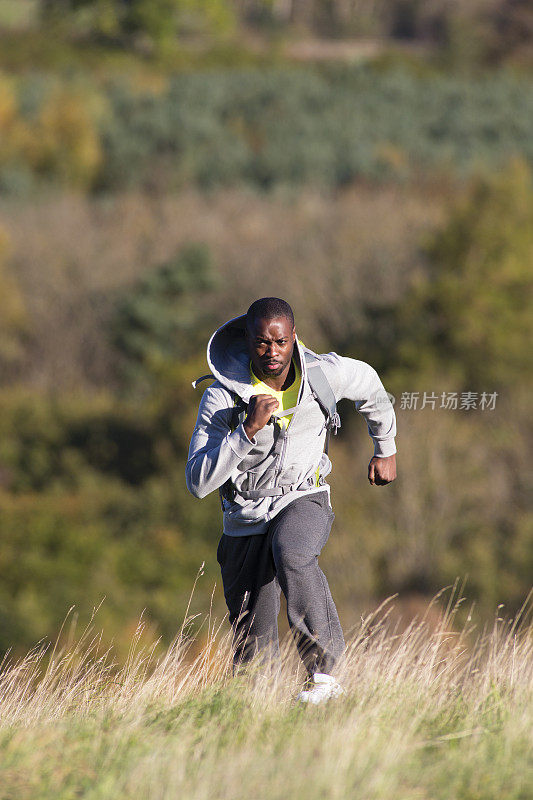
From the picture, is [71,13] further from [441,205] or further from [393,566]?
[441,205]

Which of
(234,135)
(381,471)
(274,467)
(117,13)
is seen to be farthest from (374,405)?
(234,135)

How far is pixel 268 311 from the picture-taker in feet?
11.9

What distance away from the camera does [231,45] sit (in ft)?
179

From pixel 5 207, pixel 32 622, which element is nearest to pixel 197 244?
pixel 5 207

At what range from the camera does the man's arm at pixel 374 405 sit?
3.90 meters

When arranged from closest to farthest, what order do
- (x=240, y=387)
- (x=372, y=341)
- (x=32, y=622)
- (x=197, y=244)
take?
(x=240, y=387) < (x=32, y=622) < (x=372, y=341) < (x=197, y=244)

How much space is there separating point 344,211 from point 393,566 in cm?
1802

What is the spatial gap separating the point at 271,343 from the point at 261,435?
348 mm

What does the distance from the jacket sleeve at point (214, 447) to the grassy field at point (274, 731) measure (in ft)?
2.44

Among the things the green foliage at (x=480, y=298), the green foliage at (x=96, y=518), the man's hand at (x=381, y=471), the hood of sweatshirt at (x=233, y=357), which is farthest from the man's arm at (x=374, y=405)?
the green foliage at (x=480, y=298)

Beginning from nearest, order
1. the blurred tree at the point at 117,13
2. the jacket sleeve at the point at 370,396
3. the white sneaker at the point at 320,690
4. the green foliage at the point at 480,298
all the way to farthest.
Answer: the white sneaker at the point at 320,690 → the jacket sleeve at the point at 370,396 → the blurred tree at the point at 117,13 → the green foliage at the point at 480,298

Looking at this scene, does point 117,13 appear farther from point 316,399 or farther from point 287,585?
point 287,585

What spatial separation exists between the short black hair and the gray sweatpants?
723mm

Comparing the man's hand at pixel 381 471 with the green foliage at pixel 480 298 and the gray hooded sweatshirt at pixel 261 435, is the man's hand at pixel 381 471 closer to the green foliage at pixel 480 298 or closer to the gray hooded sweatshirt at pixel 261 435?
the gray hooded sweatshirt at pixel 261 435
